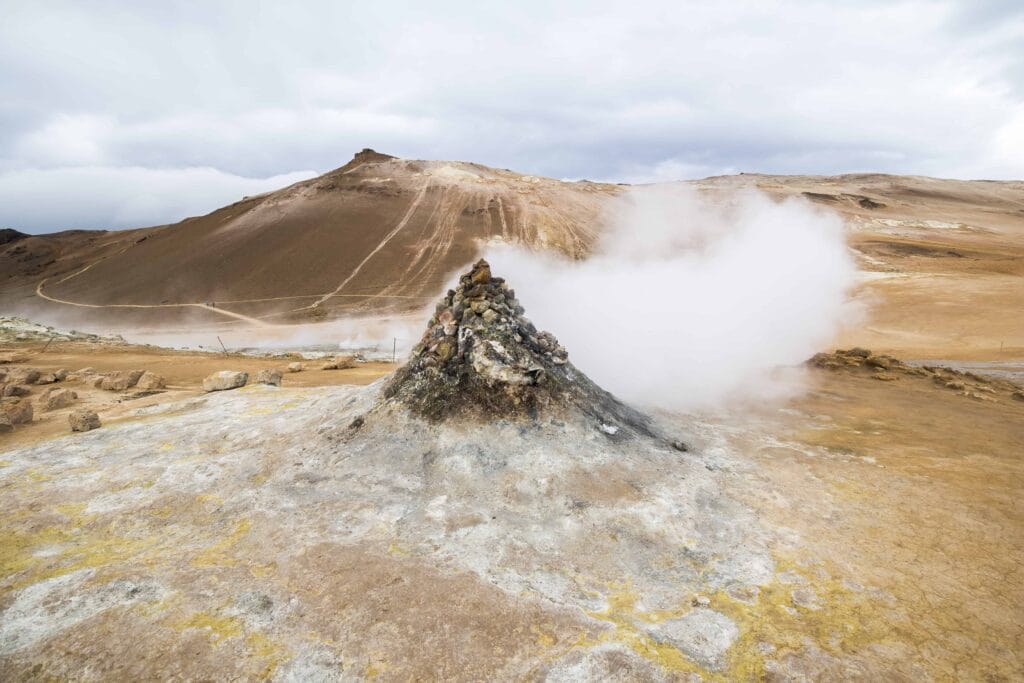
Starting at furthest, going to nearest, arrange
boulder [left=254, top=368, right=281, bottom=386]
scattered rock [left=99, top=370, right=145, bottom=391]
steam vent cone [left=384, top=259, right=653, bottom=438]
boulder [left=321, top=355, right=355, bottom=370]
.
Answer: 1. boulder [left=321, top=355, right=355, bottom=370]
2. scattered rock [left=99, top=370, right=145, bottom=391]
3. boulder [left=254, top=368, right=281, bottom=386]
4. steam vent cone [left=384, top=259, right=653, bottom=438]

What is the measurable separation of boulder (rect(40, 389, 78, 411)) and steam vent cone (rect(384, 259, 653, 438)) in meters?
6.15

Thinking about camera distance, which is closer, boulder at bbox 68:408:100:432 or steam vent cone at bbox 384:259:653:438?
steam vent cone at bbox 384:259:653:438

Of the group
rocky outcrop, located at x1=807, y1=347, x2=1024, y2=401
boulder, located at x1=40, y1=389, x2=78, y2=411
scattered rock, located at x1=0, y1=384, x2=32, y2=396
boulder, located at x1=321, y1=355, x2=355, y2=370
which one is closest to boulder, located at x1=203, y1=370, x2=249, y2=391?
boulder, located at x1=40, y1=389, x2=78, y2=411

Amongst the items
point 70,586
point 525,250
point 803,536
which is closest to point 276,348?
point 525,250

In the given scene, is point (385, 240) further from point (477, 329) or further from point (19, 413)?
point (477, 329)

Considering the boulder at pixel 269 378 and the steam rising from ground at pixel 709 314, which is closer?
the boulder at pixel 269 378

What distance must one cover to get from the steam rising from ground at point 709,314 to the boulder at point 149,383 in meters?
7.48

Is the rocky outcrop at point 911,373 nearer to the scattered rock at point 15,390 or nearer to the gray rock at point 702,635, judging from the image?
the gray rock at point 702,635

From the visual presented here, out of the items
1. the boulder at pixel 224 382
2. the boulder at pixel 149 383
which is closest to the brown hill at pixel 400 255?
the boulder at pixel 149 383

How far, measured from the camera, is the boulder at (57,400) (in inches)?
321

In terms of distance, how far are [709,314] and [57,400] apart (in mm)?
13542

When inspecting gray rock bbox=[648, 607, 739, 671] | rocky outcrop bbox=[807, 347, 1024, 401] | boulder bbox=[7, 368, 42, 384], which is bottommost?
rocky outcrop bbox=[807, 347, 1024, 401]

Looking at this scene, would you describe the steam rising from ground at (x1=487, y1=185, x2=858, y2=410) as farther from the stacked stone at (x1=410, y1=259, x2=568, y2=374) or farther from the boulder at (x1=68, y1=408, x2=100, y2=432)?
the boulder at (x1=68, y1=408, x2=100, y2=432)

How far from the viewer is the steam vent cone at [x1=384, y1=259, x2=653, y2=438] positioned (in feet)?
18.8
